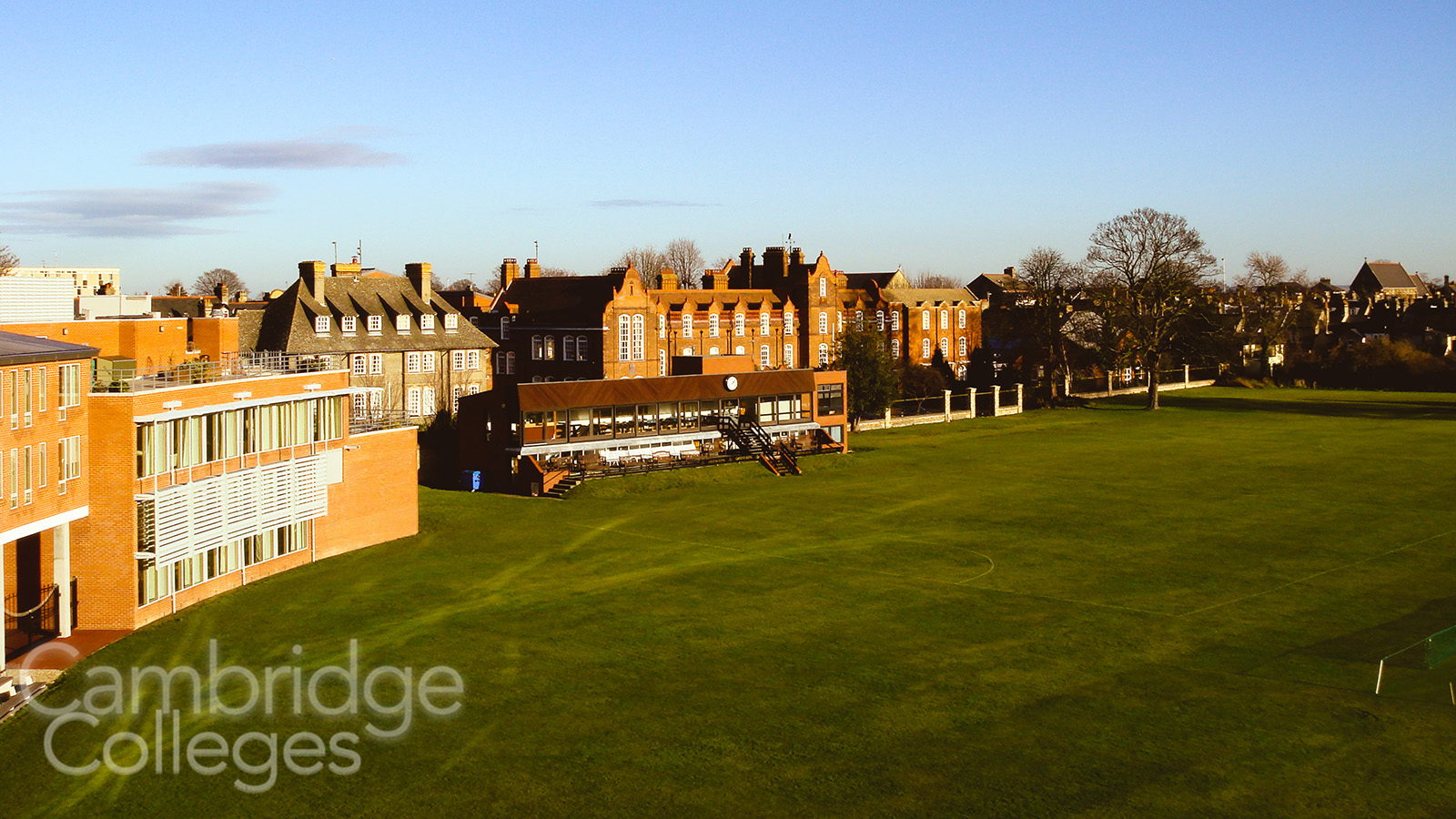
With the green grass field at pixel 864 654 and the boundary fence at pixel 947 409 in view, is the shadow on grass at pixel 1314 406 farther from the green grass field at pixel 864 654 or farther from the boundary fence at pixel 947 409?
the green grass field at pixel 864 654

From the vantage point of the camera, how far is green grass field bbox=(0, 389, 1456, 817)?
21.6 metres

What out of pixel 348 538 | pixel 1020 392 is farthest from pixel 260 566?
pixel 1020 392

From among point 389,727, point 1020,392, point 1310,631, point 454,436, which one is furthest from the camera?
point 1020,392

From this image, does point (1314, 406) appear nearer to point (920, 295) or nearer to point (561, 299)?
point (920, 295)

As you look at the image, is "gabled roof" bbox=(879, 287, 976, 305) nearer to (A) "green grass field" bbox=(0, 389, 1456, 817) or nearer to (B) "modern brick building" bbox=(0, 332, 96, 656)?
(A) "green grass field" bbox=(0, 389, 1456, 817)

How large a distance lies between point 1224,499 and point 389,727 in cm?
3917

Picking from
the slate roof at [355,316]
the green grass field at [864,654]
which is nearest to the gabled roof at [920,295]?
the slate roof at [355,316]

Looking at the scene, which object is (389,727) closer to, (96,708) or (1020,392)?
(96,708)

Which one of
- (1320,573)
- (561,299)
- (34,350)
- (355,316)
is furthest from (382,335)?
(1320,573)

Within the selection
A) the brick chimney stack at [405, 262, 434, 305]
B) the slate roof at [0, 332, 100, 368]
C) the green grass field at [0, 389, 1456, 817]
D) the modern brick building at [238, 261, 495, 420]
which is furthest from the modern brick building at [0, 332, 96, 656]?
the brick chimney stack at [405, 262, 434, 305]

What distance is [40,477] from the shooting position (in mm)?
30344

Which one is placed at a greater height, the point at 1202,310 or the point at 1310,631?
the point at 1202,310

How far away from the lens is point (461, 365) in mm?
73625

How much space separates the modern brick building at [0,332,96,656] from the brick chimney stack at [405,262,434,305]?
41733 mm
